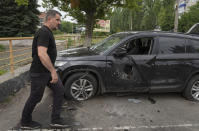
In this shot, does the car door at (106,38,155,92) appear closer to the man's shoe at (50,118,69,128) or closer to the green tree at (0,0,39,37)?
the man's shoe at (50,118,69,128)

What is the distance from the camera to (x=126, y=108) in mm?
3275

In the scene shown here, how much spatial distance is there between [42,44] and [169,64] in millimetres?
2766

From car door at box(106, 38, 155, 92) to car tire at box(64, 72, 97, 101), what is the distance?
37 centimetres

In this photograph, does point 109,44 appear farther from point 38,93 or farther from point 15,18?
point 15,18

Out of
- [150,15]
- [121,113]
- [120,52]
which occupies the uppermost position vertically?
[150,15]

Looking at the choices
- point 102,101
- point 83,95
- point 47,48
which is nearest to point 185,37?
point 102,101

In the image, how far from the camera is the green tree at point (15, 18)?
17594mm

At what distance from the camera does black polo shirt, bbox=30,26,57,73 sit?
205 cm

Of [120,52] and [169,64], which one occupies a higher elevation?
[120,52]

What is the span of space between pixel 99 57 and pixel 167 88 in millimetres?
1785

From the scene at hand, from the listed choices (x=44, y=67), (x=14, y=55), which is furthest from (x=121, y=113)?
(x=14, y=55)

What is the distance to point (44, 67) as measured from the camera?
2.25 metres

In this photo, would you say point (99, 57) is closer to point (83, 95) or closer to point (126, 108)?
point (83, 95)

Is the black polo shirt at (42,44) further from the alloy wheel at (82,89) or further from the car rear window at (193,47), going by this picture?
the car rear window at (193,47)
